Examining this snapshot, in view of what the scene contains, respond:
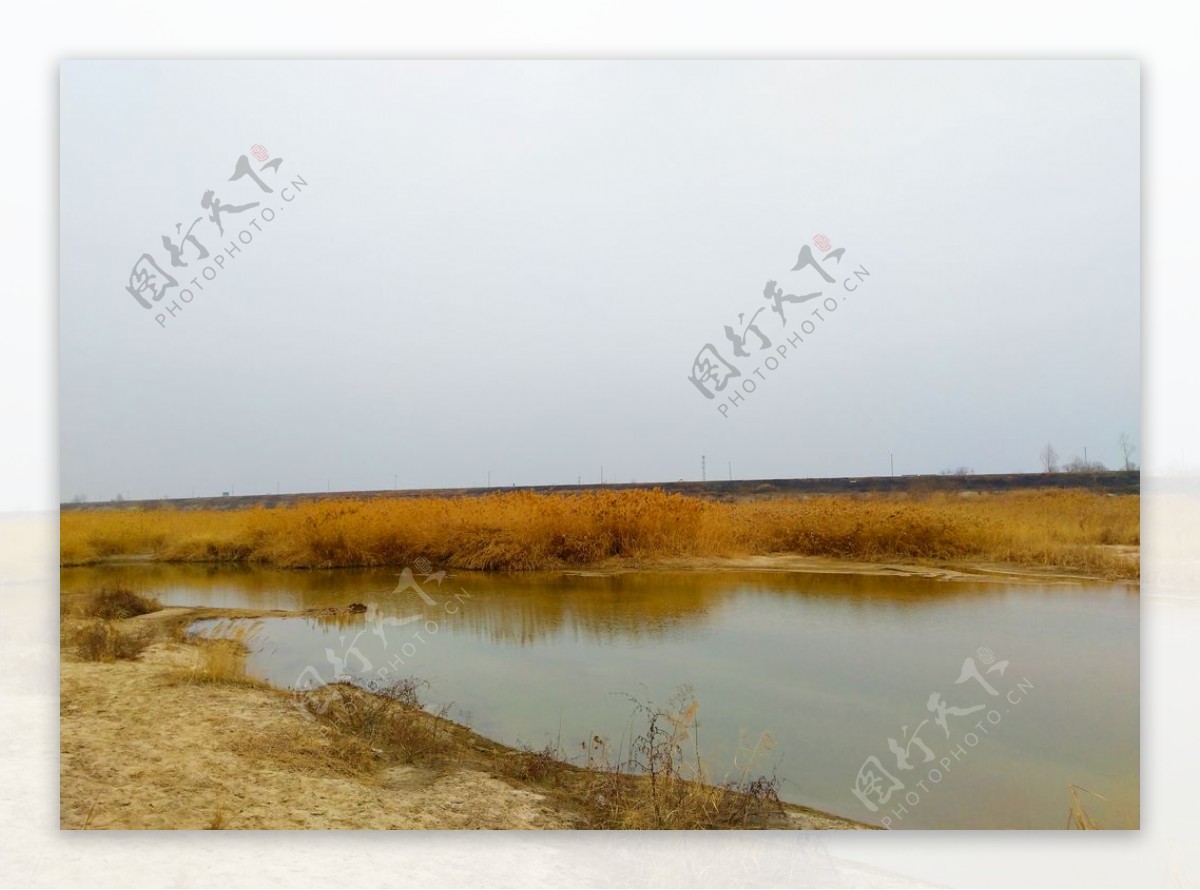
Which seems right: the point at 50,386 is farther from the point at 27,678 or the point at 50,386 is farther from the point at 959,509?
the point at 959,509

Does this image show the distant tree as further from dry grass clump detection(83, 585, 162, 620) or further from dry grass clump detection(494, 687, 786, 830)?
dry grass clump detection(83, 585, 162, 620)

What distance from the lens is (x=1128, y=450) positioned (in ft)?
9.36

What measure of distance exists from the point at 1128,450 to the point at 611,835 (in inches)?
104

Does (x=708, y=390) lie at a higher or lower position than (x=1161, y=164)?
lower

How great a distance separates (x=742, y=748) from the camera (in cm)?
290

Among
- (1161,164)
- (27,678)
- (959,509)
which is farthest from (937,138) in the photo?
(27,678)

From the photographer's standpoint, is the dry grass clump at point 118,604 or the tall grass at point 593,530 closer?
the dry grass clump at point 118,604

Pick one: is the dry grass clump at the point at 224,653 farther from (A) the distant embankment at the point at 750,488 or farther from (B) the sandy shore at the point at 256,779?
(A) the distant embankment at the point at 750,488

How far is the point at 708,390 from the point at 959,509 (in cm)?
158

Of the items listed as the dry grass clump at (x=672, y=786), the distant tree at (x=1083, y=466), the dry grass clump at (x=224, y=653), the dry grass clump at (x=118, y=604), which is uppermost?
the distant tree at (x=1083, y=466)

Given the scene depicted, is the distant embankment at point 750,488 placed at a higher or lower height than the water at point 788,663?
higher

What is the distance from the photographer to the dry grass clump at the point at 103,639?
3.09 metres

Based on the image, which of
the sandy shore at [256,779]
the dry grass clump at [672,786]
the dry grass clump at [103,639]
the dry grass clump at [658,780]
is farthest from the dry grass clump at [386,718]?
the dry grass clump at [103,639]

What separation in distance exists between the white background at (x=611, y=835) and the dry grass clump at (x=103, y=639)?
0.12 m
